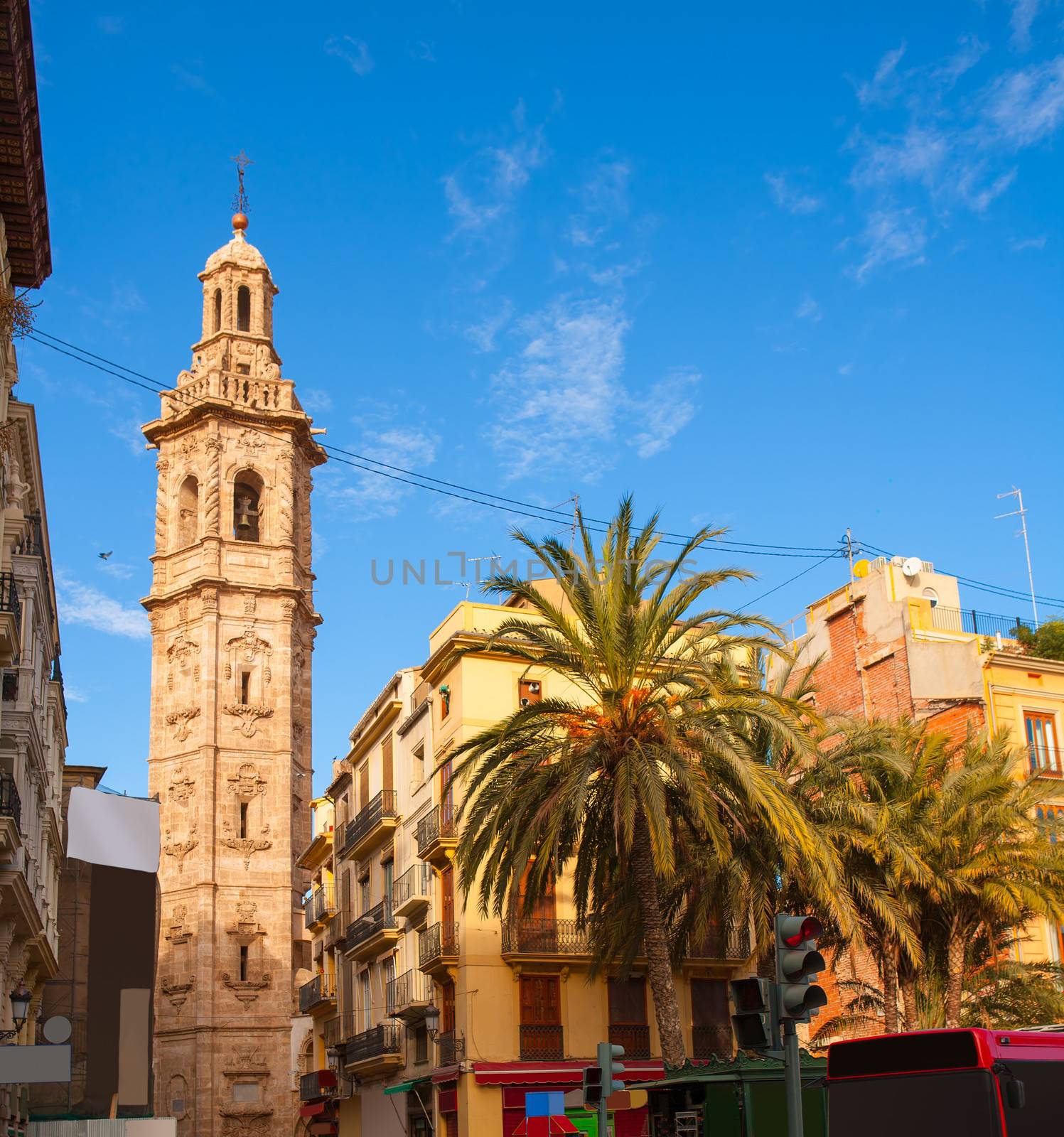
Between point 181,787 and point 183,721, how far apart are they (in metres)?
2.61

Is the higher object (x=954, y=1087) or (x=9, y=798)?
(x=9, y=798)

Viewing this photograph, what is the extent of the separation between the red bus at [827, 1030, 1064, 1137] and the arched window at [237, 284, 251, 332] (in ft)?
184

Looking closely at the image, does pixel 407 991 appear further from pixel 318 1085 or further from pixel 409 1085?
pixel 318 1085

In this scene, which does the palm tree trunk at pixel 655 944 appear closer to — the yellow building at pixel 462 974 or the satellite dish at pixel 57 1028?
the yellow building at pixel 462 974

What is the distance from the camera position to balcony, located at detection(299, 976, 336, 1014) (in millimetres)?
47562

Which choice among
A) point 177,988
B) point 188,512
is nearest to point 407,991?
point 177,988

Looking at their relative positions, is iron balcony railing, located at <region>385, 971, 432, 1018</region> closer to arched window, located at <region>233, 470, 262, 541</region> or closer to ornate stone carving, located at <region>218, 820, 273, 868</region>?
ornate stone carving, located at <region>218, 820, 273, 868</region>

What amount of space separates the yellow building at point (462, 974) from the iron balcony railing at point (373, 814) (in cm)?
6

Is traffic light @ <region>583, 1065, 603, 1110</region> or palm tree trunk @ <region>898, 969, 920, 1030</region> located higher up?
palm tree trunk @ <region>898, 969, 920, 1030</region>

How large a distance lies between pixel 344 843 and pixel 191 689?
621 inches

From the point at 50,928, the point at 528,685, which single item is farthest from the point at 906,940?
the point at 50,928

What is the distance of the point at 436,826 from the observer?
113 feet

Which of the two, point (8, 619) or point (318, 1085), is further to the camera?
→ point (318, 1085)

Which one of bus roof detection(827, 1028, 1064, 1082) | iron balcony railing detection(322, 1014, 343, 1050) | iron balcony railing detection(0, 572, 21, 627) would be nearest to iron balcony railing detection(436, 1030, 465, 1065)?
iron balcony railing detection(322, 1014, 343, 1050)
